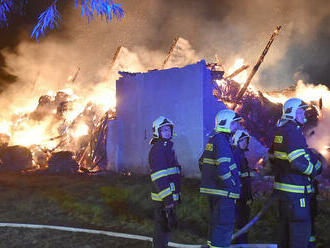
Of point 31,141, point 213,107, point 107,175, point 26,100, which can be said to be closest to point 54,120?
point 31,141

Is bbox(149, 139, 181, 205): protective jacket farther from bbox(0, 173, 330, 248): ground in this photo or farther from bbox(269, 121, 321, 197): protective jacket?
bbox(0, 173, 330, 248): ground

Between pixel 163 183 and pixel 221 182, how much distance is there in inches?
29.7

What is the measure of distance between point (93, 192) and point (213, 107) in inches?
232

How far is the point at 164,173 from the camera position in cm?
386

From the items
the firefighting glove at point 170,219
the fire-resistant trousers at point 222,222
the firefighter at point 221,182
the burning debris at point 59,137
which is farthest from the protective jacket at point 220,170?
the burning debris at point 59,137

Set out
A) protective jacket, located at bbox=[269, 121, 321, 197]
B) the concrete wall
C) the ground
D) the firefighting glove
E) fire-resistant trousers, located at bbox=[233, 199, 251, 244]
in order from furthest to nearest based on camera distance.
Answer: the concrete wall < the ground < fire-resistant trousers, located at bbox=[233, 199, 251, 244] < the firefighting glove < protective jacket, located at bbox=[269, 121, 321, 197]

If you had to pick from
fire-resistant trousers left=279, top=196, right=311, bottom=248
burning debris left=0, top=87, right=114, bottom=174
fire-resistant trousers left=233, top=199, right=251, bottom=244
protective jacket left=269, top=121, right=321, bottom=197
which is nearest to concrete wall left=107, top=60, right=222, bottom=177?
burning debris left=0, top=87, right=114, bottom=174

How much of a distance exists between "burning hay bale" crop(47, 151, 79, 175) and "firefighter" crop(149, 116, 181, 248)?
40.0 ft

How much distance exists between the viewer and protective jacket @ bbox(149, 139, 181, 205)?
12.4 feet

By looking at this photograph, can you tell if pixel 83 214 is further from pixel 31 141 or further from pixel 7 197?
pixel 31 141

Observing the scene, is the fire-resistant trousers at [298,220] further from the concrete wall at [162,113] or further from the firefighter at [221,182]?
the concrete wall at [162,113]

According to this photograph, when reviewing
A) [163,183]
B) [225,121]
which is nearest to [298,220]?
[225,121]

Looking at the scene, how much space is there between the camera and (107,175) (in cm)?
1344

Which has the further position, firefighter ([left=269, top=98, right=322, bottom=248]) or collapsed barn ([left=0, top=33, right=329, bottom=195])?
collapsed barn ([left=0, top=33, right=329, bottom=195])
